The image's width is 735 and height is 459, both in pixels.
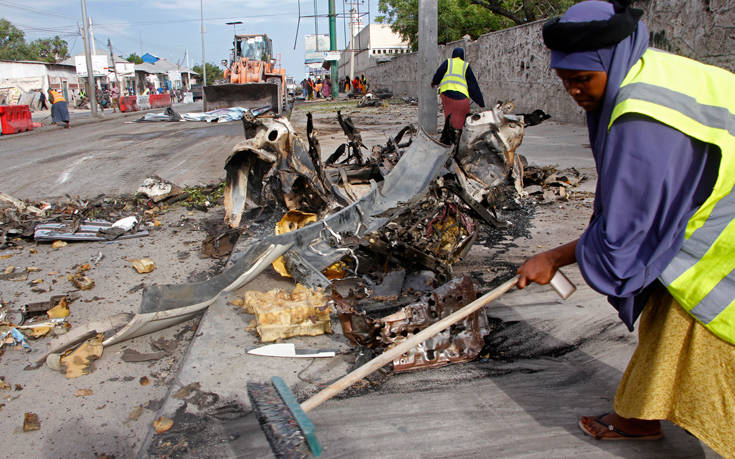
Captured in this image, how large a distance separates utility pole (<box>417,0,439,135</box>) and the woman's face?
798 cm

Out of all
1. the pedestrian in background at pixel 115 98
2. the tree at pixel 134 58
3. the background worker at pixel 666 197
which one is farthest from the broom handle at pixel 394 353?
the tree at pixel 134 58

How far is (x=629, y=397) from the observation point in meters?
1.95

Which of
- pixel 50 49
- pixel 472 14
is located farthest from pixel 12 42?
pixel 472 14

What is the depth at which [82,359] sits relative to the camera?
9.74 ft

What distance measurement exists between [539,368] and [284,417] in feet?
5.18

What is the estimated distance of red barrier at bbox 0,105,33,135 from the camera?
17656mm

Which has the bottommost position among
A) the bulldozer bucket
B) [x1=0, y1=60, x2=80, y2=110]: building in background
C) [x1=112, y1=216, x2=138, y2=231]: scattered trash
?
[x1=112, y1=216, x2=138, y2=231]: scattered trash

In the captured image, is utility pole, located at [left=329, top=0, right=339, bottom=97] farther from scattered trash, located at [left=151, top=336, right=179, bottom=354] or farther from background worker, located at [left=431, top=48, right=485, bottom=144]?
scattered trash, located at [left=151, top=336, right=179, bottom=354]

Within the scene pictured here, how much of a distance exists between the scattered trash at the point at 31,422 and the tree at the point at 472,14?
2234 cm

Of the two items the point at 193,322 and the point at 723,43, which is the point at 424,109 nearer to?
the point at 723,43

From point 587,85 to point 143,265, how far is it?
4.01 m

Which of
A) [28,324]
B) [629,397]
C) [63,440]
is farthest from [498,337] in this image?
[28,324]

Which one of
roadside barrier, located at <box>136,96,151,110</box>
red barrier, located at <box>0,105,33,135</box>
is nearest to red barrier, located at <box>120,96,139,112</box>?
roadside barrier, located at <box>136,96,151,110</box>

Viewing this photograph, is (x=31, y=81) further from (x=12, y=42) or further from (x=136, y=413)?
(x=136, y=413)
